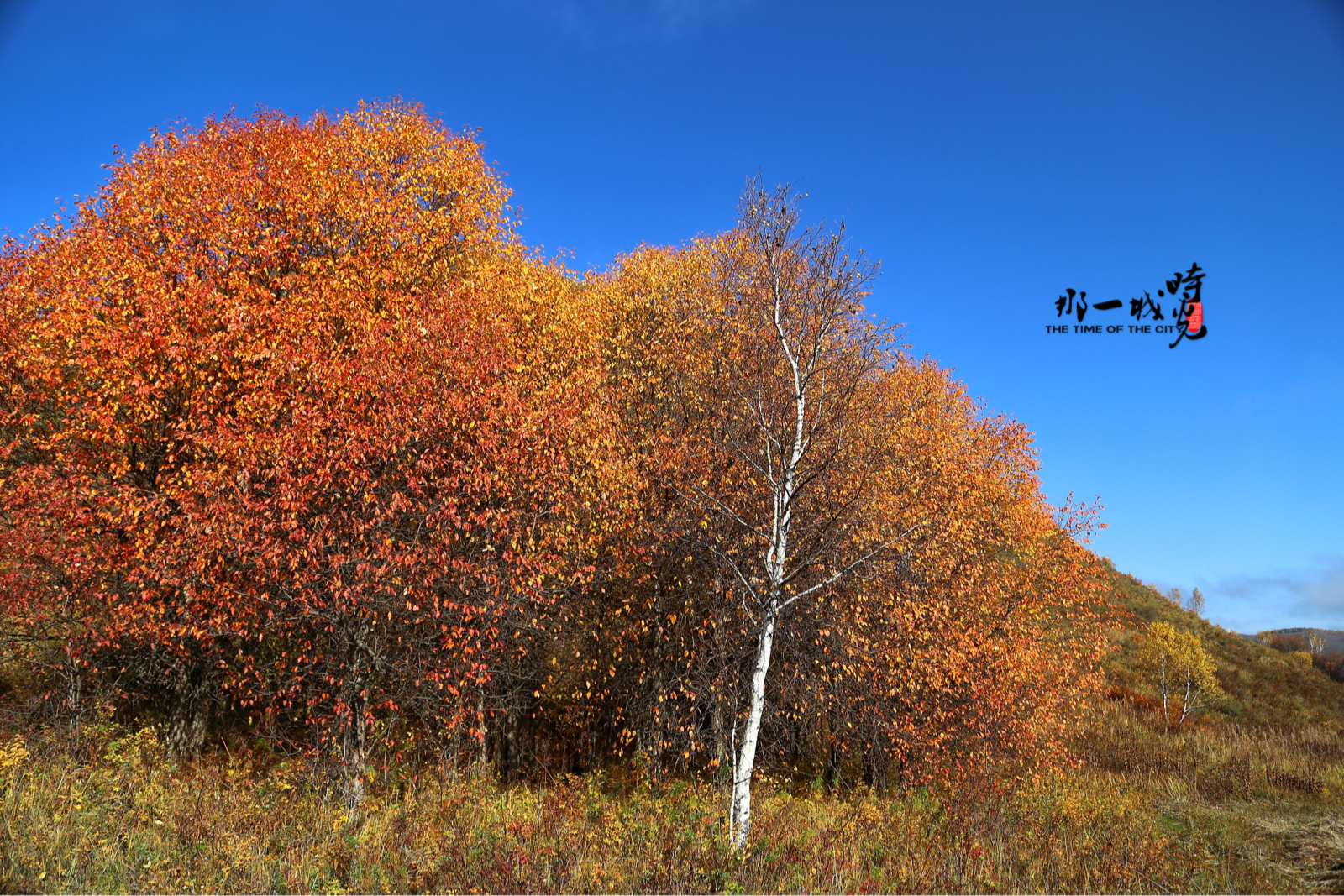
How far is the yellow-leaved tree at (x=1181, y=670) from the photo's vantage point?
35.7m

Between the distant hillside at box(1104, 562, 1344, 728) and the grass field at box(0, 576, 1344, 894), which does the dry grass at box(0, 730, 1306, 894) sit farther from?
the distant hillside at box(1104, 562, 1344, 728)

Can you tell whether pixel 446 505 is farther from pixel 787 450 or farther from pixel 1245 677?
pixel 1245 677

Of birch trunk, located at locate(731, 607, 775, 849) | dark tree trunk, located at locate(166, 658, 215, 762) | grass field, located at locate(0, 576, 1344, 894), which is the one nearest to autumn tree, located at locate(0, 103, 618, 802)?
dark tree trunk, located at locate(166, 658, 215, 762)

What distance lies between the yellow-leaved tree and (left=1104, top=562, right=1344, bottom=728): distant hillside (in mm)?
1186

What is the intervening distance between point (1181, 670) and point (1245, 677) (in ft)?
27.4

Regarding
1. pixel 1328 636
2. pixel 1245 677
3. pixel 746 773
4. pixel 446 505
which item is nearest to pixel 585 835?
pixel 746 773

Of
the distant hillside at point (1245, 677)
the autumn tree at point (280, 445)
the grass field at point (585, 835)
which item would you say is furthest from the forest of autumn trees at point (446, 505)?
the distant hillside at point (1245, 677)

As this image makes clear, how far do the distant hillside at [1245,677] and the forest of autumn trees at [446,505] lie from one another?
22072 mm

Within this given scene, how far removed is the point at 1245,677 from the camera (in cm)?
4034

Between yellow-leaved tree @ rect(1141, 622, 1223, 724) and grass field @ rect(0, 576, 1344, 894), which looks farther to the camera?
yellow-leaved tree @ rect(1141, 622, 1223, 724)

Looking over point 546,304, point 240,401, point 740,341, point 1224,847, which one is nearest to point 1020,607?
point 1224,847

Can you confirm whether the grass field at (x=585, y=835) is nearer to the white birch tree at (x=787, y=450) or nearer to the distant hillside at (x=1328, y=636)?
the white birch tree at (x=787, y=450)

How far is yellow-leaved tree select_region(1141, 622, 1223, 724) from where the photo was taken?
35.7 m

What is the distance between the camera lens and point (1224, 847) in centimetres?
1533
